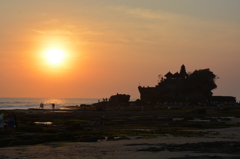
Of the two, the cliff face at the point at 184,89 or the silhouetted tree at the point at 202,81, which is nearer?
the cliff face at the point at 184,89

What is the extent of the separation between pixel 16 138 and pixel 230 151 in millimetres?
13707

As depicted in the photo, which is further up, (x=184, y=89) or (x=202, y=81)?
(x=202, y=81)

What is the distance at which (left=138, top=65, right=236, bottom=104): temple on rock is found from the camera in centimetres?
12724

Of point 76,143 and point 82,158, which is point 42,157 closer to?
point 82,158

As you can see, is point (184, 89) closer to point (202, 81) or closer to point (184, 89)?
point (184, 89)

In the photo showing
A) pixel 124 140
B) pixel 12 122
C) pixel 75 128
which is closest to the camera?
pixel 124 140

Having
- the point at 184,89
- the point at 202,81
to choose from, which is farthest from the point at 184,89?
the point at 202,81

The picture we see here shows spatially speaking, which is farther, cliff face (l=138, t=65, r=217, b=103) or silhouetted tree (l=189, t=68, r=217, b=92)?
silhouetted tree (l=189, t=68, r=217, b=92)

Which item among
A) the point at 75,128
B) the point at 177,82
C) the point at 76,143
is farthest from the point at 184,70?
the point at 76,143

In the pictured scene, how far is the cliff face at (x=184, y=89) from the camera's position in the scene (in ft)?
418

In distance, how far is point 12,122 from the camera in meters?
28.2

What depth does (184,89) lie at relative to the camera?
5049 inches

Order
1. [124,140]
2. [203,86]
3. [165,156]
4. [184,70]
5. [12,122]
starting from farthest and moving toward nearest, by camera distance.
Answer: [184,70]
[203,86]
[12,122]
[124,140]
[165,156]

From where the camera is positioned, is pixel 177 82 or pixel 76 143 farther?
pixel 177 82
